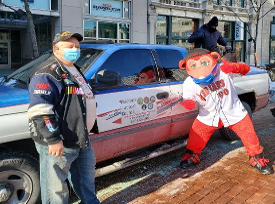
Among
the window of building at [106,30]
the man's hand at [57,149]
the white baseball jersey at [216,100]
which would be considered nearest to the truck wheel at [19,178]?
the man's hand at [57,149]

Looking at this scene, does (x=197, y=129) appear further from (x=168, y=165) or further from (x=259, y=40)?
(x=259, y=40)

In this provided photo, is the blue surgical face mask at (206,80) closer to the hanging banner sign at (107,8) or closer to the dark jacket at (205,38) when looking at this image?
the dark jacket at (205,38)

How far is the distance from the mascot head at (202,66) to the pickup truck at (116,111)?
0.34 m

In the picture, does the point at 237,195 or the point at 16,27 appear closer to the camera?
the point at 237,195

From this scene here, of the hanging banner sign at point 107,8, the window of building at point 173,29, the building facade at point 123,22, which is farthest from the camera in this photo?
the window of building at point 173,29

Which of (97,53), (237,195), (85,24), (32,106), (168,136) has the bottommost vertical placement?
(237,195)

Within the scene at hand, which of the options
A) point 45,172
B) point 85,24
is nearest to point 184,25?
point 85,24

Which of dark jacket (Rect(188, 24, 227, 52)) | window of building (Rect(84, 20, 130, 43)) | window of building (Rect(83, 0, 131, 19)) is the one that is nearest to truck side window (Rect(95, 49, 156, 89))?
dark jacket (Rect(188, 24, 227, 52))

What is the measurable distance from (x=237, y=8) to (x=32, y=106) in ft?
74.3

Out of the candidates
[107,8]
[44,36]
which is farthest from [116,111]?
[107,8]

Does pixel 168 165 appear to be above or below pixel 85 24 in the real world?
below

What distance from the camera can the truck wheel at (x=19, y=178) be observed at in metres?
2.74

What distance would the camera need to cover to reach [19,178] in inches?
114

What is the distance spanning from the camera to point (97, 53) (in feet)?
11.8
